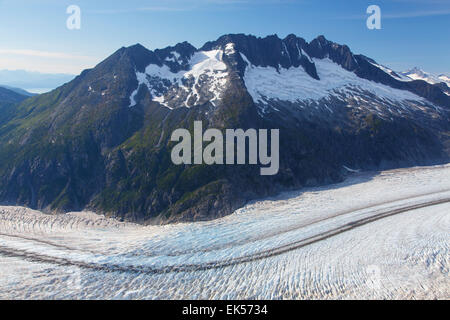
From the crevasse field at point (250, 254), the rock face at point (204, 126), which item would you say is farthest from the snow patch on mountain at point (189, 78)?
the crevasse field at point (250, 254)

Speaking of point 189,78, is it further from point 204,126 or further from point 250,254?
point 250,254

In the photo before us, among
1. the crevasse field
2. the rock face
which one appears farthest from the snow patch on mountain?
the crevasse field

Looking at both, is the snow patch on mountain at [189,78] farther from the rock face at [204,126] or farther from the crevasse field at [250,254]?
the crevasse field at [250,254]

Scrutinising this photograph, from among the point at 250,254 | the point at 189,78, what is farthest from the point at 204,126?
the point at 250,254

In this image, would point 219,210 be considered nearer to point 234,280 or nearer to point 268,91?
point 234,280
